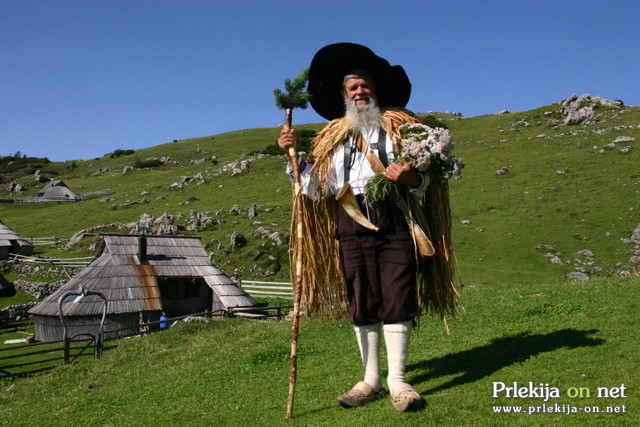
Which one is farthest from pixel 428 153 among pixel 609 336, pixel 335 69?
pixel 609 336

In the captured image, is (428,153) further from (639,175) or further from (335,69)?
(639,175)

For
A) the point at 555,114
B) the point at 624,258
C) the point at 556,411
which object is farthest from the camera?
the point at 555,114

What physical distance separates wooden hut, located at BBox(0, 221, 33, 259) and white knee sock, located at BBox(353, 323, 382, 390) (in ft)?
145

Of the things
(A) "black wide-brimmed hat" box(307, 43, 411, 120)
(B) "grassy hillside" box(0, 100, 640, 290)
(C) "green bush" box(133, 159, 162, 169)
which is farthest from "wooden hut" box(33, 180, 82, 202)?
(A) "black wide-brimmed hat" box(307, 43, 411, 120)

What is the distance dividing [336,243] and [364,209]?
79cm

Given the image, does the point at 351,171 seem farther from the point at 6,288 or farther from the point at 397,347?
the point at 6,288

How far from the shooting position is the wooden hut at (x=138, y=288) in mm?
24562

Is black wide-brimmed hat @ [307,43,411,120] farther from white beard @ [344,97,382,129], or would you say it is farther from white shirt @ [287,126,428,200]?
white shirt @ [287,126,428,200]

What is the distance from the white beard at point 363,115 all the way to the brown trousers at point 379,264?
2.55 ft

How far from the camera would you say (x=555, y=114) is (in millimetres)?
64750

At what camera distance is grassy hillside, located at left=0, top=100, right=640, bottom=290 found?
30.4 metres

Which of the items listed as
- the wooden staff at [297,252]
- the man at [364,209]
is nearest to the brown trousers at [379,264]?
the man at [364,209]

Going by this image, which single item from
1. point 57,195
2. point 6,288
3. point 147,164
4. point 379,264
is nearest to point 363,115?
point 379,264

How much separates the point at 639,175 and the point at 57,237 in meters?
42.4
